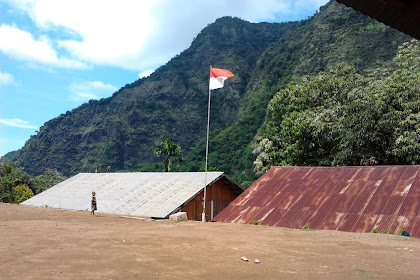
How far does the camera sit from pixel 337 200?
48.3 ft

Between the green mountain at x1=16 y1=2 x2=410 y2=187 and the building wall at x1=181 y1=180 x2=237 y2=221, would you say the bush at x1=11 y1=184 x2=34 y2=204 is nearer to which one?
the building wall at x1=181 y1=180 x2=237 y2=221

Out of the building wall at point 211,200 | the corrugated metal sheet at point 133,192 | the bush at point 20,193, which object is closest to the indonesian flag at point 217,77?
the corrugated metal sheet at point 133,192

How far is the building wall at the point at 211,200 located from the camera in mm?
22859

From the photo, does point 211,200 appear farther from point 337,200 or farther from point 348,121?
point 337,200

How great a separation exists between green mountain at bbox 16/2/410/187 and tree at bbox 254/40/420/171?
120ft

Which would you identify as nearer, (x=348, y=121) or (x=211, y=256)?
(x=211, y=256)

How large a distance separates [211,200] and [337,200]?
1163 centimetres

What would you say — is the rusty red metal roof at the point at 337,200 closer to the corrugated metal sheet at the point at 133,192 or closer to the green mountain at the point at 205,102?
the corrugated metal sheet at the point at 133,192

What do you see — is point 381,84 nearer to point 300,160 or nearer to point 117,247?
point 300,160

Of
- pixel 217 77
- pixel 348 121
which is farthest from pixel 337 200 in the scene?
pixel 348 121

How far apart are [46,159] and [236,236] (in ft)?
357

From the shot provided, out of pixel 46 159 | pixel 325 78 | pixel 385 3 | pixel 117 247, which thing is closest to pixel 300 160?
pixel 325 78

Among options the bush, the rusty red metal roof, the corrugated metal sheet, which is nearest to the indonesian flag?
the rusty red metal roof

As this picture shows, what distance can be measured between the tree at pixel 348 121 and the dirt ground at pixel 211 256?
13115 mm
